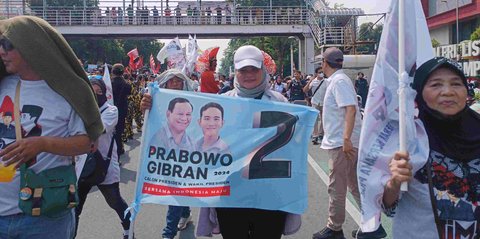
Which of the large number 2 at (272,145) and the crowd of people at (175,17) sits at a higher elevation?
the crowd of people at (175,17)

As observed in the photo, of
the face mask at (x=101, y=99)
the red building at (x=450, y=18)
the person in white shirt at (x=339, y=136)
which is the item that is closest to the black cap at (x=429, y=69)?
the person in white shirt at (x=339, y=136)

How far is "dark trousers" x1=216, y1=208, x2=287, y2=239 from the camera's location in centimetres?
353

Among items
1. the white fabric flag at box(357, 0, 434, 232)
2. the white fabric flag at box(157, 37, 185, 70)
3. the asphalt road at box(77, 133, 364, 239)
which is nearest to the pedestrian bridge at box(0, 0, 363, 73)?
the white fabric flag at box(157, 37, 185, 70)

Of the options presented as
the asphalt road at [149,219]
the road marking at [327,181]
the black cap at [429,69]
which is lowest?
the asphalt road at [149,219]

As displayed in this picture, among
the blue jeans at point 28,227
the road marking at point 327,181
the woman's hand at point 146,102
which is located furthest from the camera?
the road marking at point 327,181

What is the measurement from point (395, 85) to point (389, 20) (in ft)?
0.99

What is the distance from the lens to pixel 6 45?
2.55 metres

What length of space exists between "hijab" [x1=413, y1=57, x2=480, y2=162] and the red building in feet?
105

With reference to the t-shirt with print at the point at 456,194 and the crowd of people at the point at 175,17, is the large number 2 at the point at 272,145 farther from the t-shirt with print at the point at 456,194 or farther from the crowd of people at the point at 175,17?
the crowd of people at the point at 175,17

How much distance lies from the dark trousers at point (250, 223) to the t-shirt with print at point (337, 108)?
72.9 inches

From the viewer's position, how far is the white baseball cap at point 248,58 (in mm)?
3482

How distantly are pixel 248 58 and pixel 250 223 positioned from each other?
114 centimetres

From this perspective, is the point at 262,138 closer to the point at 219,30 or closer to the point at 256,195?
the point at 256,195

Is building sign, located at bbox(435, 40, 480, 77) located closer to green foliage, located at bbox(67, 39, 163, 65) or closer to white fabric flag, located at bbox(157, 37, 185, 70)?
white fabric flag, located at bbox(157, 37, 185, 70)
